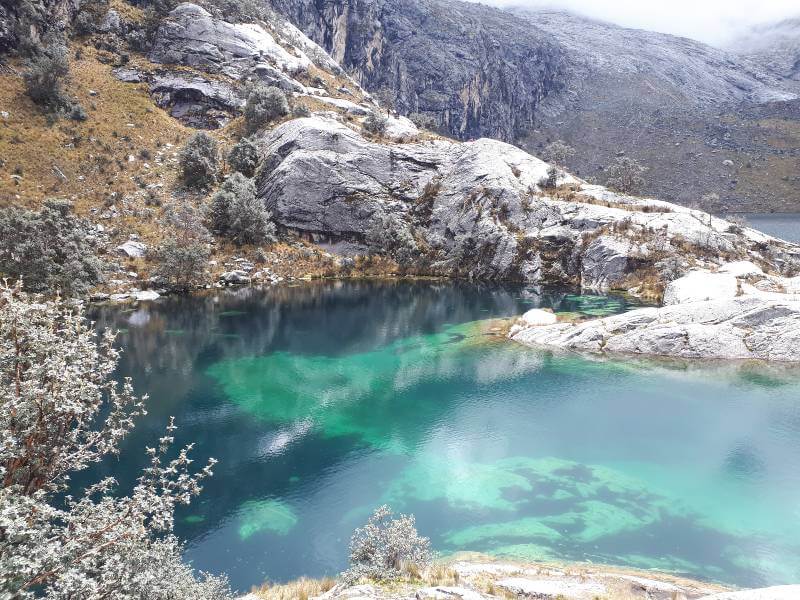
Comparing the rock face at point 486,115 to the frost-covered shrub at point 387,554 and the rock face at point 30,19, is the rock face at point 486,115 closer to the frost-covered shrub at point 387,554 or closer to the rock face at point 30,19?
the rock face at point 30,19

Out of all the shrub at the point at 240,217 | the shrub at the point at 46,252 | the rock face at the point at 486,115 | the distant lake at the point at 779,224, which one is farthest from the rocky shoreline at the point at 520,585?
the rock face at the point at 486,115

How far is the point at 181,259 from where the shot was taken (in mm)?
62219

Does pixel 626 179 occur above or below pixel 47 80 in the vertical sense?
below

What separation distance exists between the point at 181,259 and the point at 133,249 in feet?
23.9

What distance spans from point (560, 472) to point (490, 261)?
181ft

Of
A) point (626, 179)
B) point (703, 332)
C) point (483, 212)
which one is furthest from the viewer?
point (626, 179)

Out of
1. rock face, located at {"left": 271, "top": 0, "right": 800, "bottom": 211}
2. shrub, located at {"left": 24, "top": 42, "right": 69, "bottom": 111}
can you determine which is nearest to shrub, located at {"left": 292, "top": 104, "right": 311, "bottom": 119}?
shrub, located at {"left": 24, "top": 42, "right": 69, "bottom": 111}

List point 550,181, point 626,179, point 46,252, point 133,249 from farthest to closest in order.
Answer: point 626,179 < point 550,181 < point 133,249 < point 46,252

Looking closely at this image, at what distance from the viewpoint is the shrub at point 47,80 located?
71875 mm

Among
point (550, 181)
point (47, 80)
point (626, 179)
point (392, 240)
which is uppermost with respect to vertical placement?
point (47, 80)

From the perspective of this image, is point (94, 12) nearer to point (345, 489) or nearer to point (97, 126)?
point (97, 126)

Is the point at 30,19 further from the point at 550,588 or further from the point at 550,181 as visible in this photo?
the point at 550,588

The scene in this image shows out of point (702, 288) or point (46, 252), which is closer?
point (46, 252)

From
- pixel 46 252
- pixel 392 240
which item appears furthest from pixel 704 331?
pixel 46 252
